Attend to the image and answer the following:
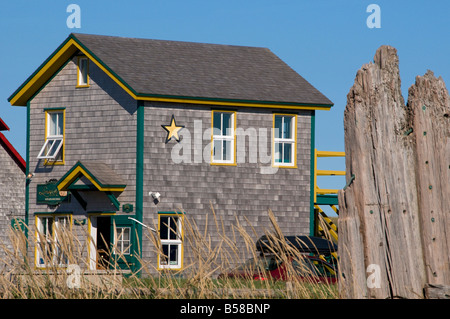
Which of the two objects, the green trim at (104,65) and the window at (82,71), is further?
the window at (82,71)

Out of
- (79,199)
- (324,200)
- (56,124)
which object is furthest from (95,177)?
(324,200)

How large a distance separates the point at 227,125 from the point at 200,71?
2591 mm

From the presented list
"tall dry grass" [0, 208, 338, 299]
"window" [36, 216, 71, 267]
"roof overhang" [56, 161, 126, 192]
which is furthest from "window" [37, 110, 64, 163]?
"tall dry grass" [0, 208, 338, 299]

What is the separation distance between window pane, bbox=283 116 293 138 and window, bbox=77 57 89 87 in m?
7.09

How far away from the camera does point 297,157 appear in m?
28.3

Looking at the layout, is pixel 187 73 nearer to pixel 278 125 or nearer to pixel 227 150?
pixel 227 150

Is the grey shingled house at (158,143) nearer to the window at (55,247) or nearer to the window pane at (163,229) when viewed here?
the window pane at (163,229)

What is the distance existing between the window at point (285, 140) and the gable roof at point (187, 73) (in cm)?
56

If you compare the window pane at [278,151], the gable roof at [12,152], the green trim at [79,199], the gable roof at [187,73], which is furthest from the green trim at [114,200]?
the gable roof at [12,152]

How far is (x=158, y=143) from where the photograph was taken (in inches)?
1038

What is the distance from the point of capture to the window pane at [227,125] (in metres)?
27.4

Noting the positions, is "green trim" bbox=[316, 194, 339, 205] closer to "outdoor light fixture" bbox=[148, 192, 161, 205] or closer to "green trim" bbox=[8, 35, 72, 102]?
"outdoor light fixture" bbox=[148, 192, 161, 205]

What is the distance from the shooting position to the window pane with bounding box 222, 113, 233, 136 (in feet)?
89.8
